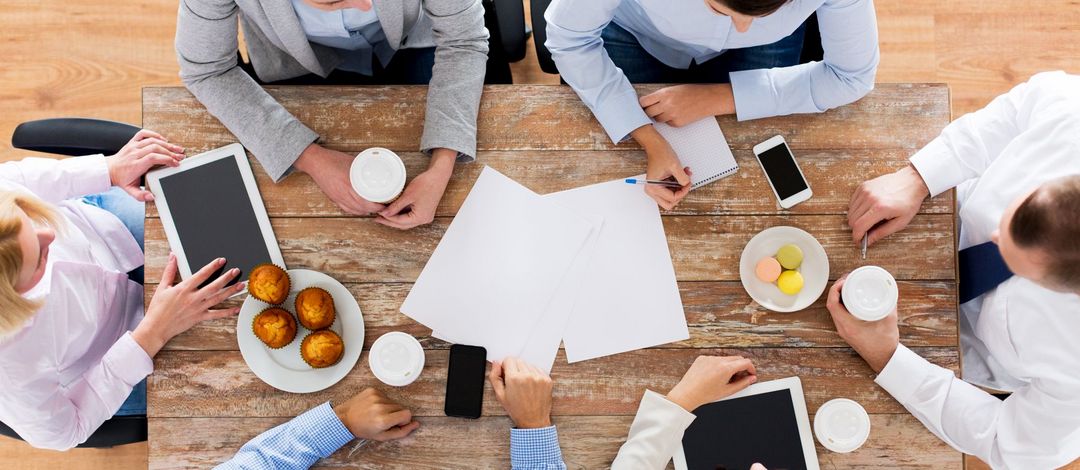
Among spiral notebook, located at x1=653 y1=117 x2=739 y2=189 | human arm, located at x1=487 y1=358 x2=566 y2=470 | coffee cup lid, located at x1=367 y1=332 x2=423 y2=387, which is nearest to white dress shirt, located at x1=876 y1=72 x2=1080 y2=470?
spiral notebook, located at x1=653 y1=117 x2=739 y2=189

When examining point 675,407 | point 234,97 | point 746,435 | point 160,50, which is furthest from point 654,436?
point 160,50

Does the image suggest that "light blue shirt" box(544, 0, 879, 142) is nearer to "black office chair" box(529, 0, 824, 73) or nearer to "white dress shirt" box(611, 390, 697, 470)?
"black office chair" box(529, 0, 824, 73)

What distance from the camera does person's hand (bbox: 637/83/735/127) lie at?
1459mm

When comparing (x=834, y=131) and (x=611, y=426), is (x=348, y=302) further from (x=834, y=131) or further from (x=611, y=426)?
(x=834, y=131)

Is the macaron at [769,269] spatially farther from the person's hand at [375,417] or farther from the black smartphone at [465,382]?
the person's hand at [375,417]

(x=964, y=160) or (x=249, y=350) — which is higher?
(x=964, y=160)

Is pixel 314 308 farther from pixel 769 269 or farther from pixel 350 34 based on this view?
pixel 769 269

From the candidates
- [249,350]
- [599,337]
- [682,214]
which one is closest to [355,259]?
[249,350]

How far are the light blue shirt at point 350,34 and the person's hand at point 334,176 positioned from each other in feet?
0.89

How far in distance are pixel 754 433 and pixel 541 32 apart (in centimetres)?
95

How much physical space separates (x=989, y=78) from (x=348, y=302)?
2086mm

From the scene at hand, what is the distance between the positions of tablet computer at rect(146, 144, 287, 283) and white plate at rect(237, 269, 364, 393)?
8 cm

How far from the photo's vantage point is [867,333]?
53.7 inches

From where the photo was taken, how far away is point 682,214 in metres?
1.45
